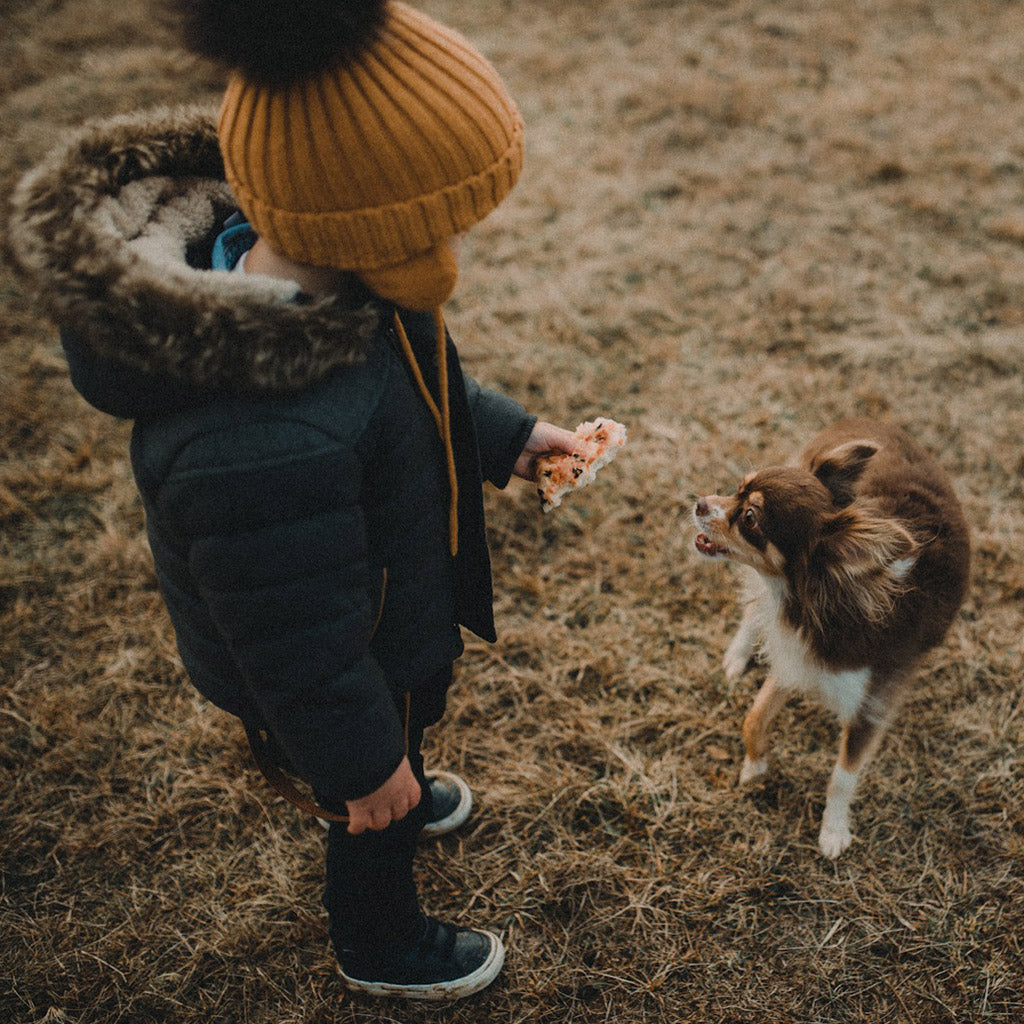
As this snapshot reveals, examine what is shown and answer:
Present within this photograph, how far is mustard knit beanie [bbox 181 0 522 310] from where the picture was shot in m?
A: 1.12

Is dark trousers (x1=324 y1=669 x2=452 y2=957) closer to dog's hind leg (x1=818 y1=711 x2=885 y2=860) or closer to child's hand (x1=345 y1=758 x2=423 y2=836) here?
child's hand (x1=345 y1=758 x2=423 y2=836)

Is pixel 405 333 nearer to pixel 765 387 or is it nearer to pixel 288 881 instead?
pixel 288 881

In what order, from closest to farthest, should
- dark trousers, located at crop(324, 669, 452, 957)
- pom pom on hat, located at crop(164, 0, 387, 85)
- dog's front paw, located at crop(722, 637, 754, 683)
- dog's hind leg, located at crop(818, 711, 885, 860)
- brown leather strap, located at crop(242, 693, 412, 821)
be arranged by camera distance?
pom pom on hat, located at crop(164, 0, 387, 85)
brown leather strap, located at crop(242, 693, 412, 821)
dark trousers, located at crop(324, 669, 452, 957)
dog's hind leg, located at crop(818, 711, 885, 860)
dog's front paw, located at crop(722, 637, 754, 683)

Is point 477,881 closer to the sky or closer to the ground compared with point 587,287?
closer to the ground

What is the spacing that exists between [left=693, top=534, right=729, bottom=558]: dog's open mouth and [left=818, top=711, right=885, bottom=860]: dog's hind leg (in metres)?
0.60

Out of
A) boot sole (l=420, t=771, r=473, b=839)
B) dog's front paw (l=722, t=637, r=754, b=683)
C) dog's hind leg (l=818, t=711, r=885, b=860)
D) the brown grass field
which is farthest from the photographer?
dog's front paw (l=722, t=637, r=754, b=683)

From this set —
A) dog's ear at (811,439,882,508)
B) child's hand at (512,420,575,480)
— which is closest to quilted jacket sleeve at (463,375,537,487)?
child's hand at (512,420,575,480)

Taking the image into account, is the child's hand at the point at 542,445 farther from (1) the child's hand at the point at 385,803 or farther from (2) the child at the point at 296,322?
(1) the child's hand at the point at 385,803

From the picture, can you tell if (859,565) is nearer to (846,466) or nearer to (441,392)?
(846,466)

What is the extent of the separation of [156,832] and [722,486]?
8.05 feet

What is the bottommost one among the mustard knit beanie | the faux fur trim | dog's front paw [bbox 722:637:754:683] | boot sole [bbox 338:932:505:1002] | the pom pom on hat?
boot sole [bbox 338:932:505:1002]

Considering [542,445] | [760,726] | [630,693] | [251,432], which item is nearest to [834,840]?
[760,726]

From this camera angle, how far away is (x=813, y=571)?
6.70 feet

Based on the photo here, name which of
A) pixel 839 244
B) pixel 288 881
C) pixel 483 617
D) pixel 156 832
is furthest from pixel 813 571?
pixel 839 244
